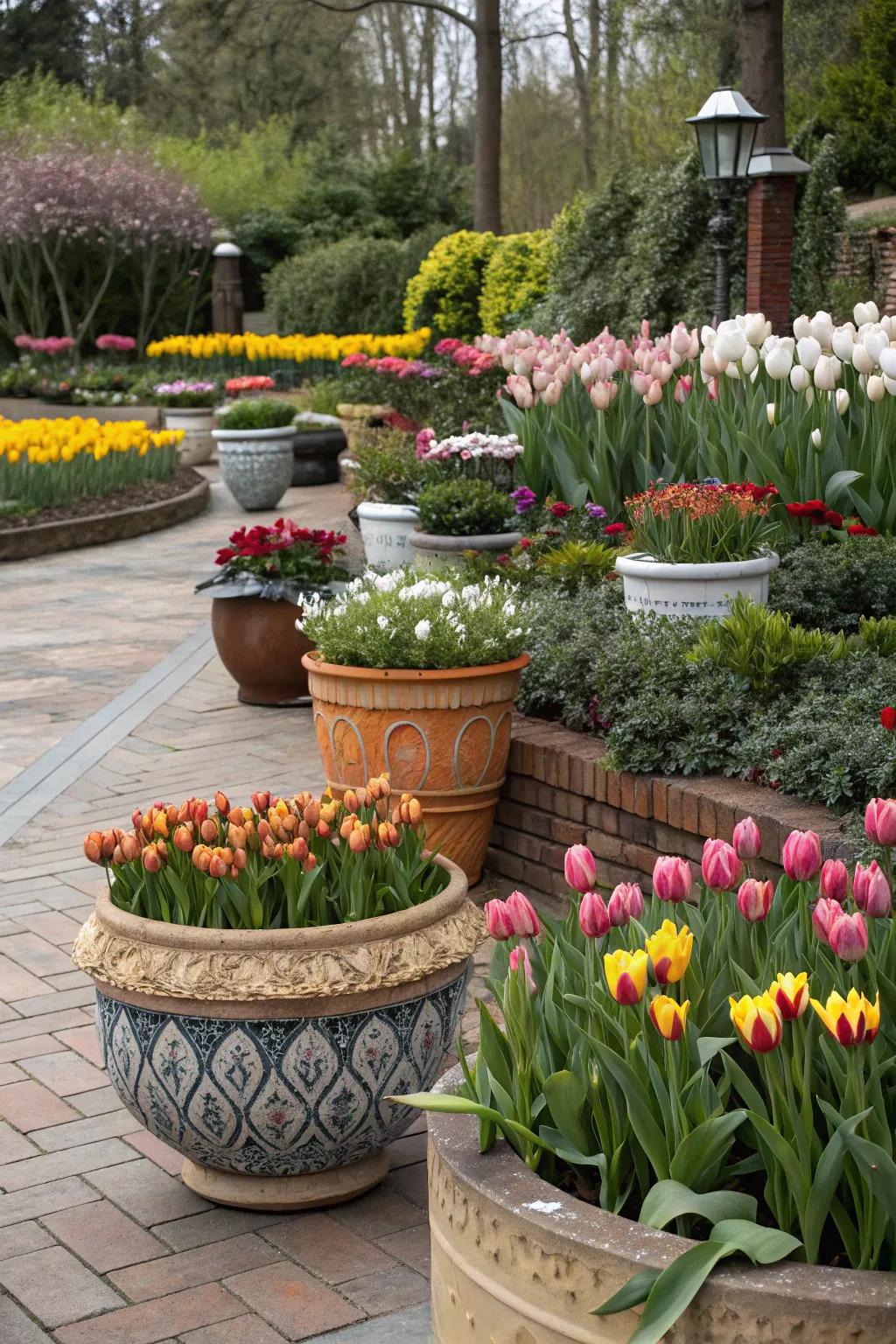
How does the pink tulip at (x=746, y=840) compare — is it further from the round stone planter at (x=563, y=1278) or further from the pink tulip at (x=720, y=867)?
the round stone planter at (x=563, y=1278)

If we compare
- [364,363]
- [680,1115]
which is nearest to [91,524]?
[364,363]

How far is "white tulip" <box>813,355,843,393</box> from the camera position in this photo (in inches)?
250

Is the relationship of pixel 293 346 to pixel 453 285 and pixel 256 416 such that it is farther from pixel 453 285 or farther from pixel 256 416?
pixel 256 416

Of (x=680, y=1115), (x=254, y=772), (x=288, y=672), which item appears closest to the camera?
(x=680, y=1115)

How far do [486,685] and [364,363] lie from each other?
11835 millimetres

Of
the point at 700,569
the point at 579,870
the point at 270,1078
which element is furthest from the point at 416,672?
the point at 579,870

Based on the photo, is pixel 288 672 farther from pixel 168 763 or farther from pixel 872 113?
pixel 872 113

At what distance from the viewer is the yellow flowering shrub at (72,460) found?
48.2 feet

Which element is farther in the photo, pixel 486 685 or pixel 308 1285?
pixel 486 685

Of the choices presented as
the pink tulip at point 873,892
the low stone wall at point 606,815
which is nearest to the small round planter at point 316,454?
the low stone wall at point 606,815

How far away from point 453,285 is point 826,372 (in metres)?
18.4

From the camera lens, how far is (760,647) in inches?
193

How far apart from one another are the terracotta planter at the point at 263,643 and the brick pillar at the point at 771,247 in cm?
885

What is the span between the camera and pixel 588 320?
62.0 ft
